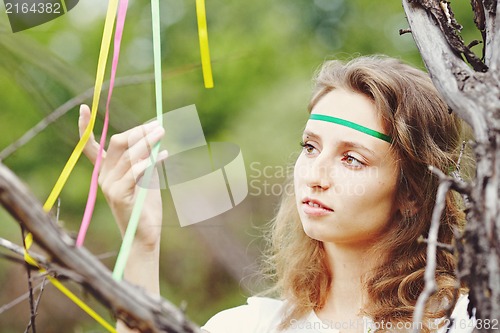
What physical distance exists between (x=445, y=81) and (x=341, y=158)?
510mm

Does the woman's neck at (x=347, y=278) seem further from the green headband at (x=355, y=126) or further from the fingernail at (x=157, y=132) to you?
the fingernail at (x=157, y=132)

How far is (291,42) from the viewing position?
321 centimetres

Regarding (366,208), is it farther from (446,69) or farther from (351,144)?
(446,69)

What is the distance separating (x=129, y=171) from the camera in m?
0.91

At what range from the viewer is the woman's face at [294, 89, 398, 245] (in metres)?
1.06

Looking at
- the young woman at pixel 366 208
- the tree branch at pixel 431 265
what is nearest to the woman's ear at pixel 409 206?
the young woman at pixel 366 208

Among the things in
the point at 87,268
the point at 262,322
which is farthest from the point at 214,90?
the point at 87,268

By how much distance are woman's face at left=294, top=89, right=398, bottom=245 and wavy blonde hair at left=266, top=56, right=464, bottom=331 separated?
0.03 m

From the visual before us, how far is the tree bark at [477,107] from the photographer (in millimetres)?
439

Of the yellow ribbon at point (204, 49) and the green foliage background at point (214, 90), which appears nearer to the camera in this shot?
the yellow ribbon at point (204, 49)

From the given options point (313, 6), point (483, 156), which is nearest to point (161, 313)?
point (483, 156)

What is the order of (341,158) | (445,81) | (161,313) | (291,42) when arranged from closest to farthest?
(161,313)
(445,81)
(341,158)
(291,42)

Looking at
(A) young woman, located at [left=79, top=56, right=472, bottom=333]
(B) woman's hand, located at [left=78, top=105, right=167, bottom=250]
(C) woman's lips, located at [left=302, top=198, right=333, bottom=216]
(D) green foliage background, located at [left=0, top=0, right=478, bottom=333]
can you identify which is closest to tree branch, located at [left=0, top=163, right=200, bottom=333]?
(B) woman's hand, located at [left=78, top=105, right=167, bottom=250]

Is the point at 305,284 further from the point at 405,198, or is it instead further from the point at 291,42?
the point at 291,42
